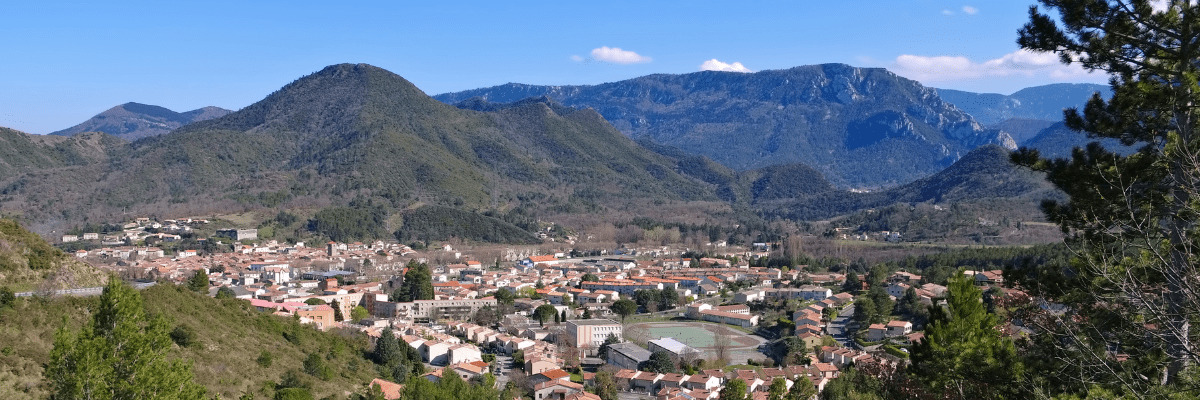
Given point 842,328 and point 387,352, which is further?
point 842,328

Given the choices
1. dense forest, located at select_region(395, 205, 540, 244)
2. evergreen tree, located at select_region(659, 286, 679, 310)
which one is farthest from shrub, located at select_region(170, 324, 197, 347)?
dense forest, located at select_region(395, 205, 540, 244)

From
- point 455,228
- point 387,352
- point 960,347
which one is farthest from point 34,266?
point 455,228

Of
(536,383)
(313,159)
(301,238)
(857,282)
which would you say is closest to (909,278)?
(857,282)

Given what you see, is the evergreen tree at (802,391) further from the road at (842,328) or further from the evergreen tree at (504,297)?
the evergreen tree at (504,297)

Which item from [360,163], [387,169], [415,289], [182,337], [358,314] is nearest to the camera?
[182,337]

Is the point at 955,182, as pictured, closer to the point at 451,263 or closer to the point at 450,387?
the point at 451,263

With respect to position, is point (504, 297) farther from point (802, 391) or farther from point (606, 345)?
point (802, 391)

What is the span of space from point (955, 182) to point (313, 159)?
287ft

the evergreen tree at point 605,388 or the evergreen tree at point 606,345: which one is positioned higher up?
the evergreen tree at point 605,388

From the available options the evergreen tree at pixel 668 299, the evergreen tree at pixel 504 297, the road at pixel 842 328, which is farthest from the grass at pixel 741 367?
the evergreen tree at pixel 504 297

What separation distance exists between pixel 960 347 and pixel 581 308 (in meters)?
38.7

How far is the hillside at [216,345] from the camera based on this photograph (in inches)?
572

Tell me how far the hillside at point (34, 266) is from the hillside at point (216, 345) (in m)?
1.24

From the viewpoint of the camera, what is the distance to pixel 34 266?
19281mm
